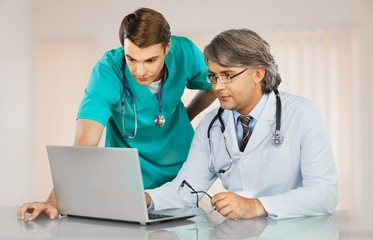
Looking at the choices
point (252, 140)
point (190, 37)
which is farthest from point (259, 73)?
point (190, 37)

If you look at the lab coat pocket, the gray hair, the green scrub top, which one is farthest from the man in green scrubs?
the lab coat pocket

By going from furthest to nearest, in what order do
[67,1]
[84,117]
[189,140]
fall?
[67,1] → [189,140] → [84,117]

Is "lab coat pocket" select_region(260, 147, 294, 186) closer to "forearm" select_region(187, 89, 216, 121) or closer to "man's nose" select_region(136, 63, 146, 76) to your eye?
"man's nose" select_region(136, 63, 146, 76)

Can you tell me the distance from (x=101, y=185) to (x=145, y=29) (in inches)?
27.5

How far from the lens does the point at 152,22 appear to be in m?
2.45

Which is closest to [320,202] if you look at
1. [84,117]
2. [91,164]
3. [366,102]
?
[91,164]

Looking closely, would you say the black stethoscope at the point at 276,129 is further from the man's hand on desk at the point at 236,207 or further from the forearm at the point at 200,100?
the forearm at the point at 200,100

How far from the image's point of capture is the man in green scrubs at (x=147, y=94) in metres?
2.45

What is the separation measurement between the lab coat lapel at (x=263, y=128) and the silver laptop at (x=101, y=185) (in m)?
0.40

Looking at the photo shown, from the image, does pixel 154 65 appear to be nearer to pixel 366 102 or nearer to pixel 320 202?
pixel 320 202

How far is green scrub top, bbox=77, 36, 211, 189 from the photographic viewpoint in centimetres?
263

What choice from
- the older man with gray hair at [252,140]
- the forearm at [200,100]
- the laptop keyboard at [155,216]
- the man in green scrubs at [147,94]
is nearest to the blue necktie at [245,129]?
the older man with gray hair at [252,140]

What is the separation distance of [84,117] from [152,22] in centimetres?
44

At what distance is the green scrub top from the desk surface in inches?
27.3
